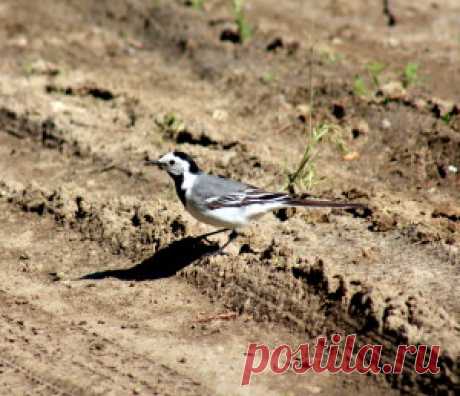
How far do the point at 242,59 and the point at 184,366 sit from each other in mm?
5687

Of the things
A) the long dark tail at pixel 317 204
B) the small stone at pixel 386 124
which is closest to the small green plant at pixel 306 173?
the long dark tail at pixel 317 204

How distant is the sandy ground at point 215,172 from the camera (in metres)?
6.30

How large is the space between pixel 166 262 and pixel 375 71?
13.3 feet

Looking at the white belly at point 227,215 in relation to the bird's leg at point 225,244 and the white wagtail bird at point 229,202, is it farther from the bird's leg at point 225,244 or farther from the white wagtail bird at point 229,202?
the bird's leg at point 225,244

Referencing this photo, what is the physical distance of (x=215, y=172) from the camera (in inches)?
346

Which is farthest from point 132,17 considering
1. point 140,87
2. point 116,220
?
point 116,220

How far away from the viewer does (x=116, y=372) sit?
6.13 m

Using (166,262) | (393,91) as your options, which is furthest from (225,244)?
(393,91)

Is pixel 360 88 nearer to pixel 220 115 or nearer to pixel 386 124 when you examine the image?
pixel 386 124

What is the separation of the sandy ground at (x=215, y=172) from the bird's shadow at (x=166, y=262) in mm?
21

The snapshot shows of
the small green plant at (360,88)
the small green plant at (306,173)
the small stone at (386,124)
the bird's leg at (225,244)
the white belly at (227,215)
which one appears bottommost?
the bird's leg at (225,244)

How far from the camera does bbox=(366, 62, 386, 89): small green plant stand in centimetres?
1009

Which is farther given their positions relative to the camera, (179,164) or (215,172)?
(215,172)

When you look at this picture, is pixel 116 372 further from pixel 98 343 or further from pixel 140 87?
pixel 140 87
